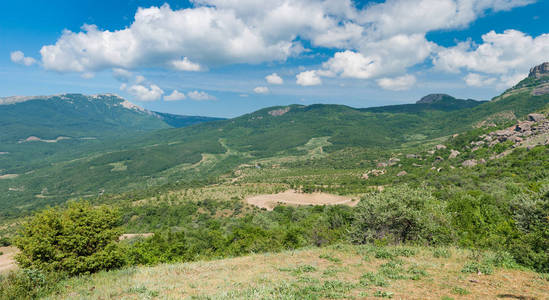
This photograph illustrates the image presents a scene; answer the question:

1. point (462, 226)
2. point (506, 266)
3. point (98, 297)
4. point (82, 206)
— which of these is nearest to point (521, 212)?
point (462, 226)

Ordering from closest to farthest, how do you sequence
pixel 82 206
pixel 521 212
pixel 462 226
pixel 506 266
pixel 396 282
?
pixel 396 282, pixel 506 266, pixel 82 206, pixel 521 212, pixel 462 226

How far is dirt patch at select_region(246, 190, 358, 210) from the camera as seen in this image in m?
91.8

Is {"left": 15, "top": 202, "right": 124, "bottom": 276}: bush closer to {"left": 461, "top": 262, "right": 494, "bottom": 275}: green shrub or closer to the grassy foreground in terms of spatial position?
the grassy foreground

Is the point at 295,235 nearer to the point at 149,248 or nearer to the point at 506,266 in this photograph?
the point at 149,248

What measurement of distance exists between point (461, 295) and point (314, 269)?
7.82m

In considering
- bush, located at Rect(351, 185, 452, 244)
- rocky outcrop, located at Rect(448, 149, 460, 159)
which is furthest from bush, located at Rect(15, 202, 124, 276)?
rocky outcrop, located at Rect(448, 149, 460, 159)

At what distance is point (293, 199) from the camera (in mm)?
99312

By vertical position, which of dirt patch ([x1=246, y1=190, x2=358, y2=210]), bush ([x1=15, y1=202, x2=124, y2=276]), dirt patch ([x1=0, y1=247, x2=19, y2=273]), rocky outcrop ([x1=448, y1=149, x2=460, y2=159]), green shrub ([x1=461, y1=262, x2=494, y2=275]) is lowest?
dirt patch ([x1=246, y1=190, x2=358, y2=210])

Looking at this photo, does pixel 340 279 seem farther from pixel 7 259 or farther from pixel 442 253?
pixel 7 259

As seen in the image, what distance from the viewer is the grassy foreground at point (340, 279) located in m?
12.0

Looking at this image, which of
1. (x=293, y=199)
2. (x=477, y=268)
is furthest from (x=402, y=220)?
(x=293, y=199)

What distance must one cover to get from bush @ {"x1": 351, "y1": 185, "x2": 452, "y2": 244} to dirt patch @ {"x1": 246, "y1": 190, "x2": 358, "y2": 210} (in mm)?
62299

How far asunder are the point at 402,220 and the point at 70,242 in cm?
2928

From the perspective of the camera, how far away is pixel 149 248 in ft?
121
